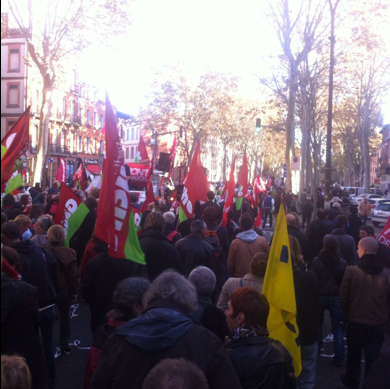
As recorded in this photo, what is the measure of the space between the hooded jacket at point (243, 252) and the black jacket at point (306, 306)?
1902 mm

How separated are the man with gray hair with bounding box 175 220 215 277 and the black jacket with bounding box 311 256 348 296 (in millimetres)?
1280

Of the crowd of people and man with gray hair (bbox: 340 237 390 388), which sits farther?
man with gray hair (bbox: 340 237 390 388)

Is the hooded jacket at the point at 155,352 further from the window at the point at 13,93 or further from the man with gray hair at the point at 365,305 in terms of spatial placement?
the window at the point at 13,93

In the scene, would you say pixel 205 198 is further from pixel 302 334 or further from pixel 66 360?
pixel 302 334

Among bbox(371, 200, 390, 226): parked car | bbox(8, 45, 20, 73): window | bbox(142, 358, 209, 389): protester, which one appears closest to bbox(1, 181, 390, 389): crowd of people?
bbox(142, 358, 209, 389): protester

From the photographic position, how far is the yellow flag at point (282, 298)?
3945 millimetres

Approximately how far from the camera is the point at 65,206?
26.6 feet

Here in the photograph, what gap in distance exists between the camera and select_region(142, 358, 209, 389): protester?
206 centimetres

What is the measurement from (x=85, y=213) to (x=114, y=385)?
17.0 ft

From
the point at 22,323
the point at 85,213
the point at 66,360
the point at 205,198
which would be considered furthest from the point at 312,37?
the point at 22,323

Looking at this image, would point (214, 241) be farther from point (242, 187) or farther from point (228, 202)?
point (242, 187)

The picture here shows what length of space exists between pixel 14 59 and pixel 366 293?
46904 millimetres

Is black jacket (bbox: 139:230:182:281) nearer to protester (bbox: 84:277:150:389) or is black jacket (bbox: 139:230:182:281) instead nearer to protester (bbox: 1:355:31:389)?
protester (bbox: 84:277:150:389)

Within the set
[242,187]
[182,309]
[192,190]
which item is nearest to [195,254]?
[192,190]
